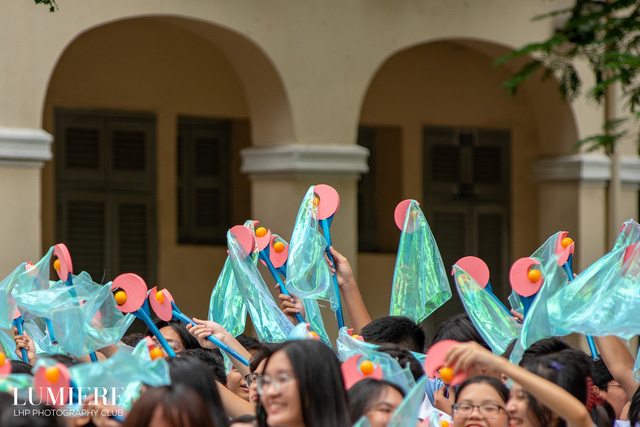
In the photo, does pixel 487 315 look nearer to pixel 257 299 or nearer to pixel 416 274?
pixel 416 274

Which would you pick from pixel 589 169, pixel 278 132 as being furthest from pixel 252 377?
pixel 589 169

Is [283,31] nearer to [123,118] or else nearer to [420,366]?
[123,118]

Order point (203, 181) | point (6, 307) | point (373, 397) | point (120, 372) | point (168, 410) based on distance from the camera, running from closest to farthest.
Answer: point (168, 410) < point (120, 372) < point (373, 397) < point (6, 307) < point (203, 181)

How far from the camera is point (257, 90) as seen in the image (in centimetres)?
777

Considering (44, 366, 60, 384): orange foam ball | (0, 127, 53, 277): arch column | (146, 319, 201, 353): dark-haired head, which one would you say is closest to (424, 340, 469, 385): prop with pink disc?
(44, 366, 60, 384): orange foam ball

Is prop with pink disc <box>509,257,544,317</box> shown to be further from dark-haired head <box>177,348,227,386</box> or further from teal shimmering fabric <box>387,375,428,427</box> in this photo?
dark-haired head <box>177,348,227,386</box>

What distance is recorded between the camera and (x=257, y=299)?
4.22 metres

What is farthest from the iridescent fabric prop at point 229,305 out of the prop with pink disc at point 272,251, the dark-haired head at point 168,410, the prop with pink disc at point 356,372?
the dark-haired head at point 168,410

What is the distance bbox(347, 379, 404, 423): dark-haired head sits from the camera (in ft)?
9.95

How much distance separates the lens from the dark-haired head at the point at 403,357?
3.59 m

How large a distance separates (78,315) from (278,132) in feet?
13.8

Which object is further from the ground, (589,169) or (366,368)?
Answer: (589,169)

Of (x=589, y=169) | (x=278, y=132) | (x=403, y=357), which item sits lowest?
(x=403, y=357)

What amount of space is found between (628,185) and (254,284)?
17.7 feet
